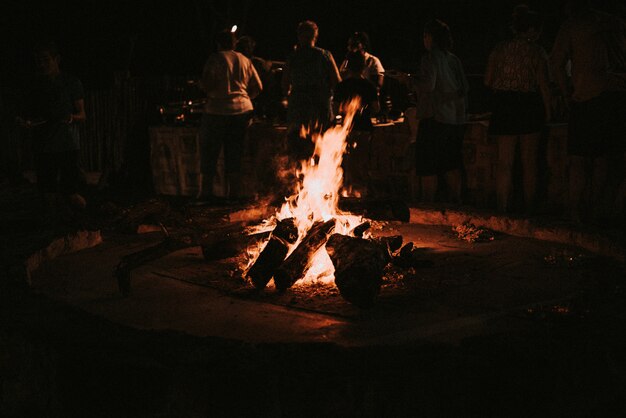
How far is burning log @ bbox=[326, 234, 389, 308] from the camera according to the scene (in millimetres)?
5766

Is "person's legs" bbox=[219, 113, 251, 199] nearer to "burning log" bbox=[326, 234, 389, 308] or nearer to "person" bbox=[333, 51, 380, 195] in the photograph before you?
"person" bbox=[333, 51, 380, 195]

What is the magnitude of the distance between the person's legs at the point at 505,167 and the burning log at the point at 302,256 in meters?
2.74

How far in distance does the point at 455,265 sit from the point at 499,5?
11693mm

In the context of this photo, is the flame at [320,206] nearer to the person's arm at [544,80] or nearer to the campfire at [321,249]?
the campfire at [321,249]

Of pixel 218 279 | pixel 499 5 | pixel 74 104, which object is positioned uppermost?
pixel 499 5

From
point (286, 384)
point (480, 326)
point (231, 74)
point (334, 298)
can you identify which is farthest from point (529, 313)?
point (231, 74)

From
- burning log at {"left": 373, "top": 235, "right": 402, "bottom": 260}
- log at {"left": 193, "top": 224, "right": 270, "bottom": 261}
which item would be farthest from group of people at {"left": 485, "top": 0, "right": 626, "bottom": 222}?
log at {"left": 193, "top": 224, "right": 270, "bottom": 261}

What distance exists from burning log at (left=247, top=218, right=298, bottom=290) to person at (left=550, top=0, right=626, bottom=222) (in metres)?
3.08

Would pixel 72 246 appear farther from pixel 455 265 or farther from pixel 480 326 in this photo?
pixel 480 326

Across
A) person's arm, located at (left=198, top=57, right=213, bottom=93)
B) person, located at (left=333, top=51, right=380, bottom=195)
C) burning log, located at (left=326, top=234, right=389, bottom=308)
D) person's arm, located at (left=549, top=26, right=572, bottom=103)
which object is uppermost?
person's arm, located at (left=549, top=26, right=572, bottom=103)

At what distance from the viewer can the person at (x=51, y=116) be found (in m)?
9.30

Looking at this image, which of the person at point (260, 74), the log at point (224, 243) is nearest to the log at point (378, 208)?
the log at point (224, 243)

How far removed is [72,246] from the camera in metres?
7.67

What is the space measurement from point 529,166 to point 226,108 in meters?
3.64
